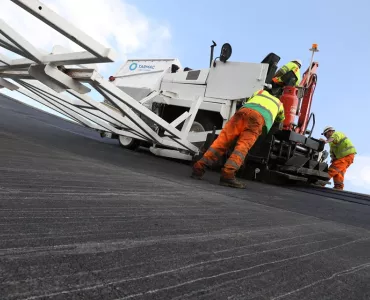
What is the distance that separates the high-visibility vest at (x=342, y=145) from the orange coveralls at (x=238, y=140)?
4.49m

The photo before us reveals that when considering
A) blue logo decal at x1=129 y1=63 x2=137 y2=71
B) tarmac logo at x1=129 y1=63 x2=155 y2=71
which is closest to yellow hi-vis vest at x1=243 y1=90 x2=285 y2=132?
tarmac logo at x1=129 y1=63 x2=155 y2=71

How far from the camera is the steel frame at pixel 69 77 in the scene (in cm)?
315

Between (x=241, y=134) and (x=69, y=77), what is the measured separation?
2.08 meters

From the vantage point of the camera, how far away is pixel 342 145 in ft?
26.6

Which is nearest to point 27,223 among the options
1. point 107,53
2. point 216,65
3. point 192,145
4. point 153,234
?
point 153,234

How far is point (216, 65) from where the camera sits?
642 centimetres

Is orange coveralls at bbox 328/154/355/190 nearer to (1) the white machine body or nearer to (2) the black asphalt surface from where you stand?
(1) the white machine body

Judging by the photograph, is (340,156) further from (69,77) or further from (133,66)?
(69,77)

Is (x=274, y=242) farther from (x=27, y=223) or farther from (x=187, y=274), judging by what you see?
(x=27, y=223)

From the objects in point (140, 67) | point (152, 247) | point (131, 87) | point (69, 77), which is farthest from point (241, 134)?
point (140, 67)

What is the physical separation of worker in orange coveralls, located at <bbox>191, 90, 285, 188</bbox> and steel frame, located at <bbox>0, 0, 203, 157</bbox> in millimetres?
1049

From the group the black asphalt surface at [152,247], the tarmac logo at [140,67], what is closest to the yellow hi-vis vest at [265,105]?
the black asphalt surface at [152,247]

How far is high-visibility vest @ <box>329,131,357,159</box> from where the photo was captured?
807 cm

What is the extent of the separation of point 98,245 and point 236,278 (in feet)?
1.66
